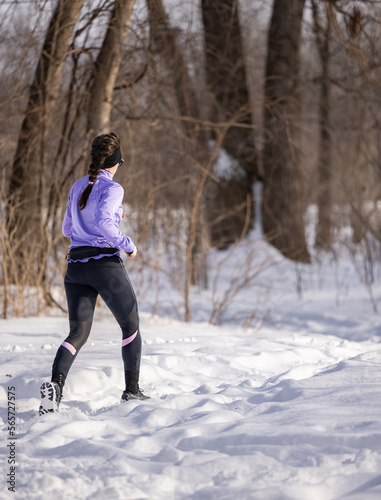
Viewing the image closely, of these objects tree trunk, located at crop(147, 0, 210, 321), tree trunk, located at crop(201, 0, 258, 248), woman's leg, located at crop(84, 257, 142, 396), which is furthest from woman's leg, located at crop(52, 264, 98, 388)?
tree trunk, located at crop(201, 0, 258, 248)

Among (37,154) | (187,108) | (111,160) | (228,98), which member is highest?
(228,98)

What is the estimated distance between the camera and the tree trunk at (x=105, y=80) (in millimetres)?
7566

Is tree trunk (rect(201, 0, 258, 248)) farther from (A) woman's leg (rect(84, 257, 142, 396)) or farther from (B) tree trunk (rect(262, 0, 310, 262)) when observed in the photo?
(A) woman's leg (rect(84, 257, 142, 396))

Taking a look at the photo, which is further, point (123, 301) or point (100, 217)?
point (123, 301)

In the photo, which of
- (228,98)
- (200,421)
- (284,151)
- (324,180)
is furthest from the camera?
(324,180)

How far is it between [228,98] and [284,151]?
1.59m

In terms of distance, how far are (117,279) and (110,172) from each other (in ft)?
2.25

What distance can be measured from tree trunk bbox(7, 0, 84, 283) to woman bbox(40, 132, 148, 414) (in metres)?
3.46

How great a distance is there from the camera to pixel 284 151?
1302 cm

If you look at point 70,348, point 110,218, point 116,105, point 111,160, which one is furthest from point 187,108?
point 70,348

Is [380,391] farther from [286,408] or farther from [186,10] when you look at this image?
[186,10]

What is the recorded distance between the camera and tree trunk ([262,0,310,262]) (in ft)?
41.4

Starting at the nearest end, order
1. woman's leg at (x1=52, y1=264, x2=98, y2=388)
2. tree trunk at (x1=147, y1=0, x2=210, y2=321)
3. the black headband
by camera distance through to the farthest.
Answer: woman's leg at (x1=52, y1=264, x2=98, y2=388) < the black headband < tree trunk at (x1=147, y1=0, x2=210, y2=321)

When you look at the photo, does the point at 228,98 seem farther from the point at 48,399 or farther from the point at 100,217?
the point at 48,399
